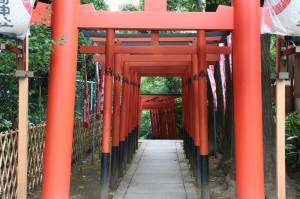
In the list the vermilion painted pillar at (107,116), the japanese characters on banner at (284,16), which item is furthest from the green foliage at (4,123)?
the japanese characters on banner at (284,16)

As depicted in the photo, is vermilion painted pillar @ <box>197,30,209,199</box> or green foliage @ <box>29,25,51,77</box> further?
vermilion painted pillar @ <box>197,30,209,199</box>

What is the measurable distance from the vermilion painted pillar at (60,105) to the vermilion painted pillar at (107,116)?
1215mm

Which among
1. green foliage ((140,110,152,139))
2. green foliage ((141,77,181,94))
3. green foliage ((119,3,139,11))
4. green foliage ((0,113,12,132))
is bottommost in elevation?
green foliage ((140,110,152,139))

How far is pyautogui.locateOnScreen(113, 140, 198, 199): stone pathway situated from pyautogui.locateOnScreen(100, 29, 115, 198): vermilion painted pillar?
56 centimetres

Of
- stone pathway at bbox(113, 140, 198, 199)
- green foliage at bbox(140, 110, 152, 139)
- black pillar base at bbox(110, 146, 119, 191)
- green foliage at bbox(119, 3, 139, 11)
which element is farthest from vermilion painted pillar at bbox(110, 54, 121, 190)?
green foliage at bbox(140, 110, 152, 139)

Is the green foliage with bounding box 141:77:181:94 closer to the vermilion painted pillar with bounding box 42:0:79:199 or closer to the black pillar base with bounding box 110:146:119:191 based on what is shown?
the black pillar base with bounding box 110:146:119:191

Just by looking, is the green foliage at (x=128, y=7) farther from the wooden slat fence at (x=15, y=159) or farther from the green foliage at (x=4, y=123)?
the green foliage at (x=4, y=123)

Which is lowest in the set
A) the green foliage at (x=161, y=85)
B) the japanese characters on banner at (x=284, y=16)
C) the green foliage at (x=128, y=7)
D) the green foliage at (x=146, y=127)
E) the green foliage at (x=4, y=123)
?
the green foliage at (x=146, y=127)

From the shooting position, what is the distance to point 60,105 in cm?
594

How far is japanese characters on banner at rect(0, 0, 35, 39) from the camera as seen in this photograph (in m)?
4.37

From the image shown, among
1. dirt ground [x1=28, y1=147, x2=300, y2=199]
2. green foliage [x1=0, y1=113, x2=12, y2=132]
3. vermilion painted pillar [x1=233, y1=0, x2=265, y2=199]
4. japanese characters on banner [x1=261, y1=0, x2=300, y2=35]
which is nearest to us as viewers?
japanese characters on banner [x1=261, y1=0, x2=300, y2=35]

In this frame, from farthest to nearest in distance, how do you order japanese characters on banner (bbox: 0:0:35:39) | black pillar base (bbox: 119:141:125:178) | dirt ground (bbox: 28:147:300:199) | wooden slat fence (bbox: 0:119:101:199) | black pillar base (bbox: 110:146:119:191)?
black pillar base (bbox: 119:141:125:178)
black pillar base (bbox: 110:146:119:191)
dirt ground (bbox: 28:147:300:199)
wooden slat fence (bbox: 0:119:101:199)
japanese characters on banner (bbox: 0:0:35:39)

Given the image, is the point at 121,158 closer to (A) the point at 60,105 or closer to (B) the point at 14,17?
(A) the point at 60,105

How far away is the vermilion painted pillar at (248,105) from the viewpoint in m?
5.88
